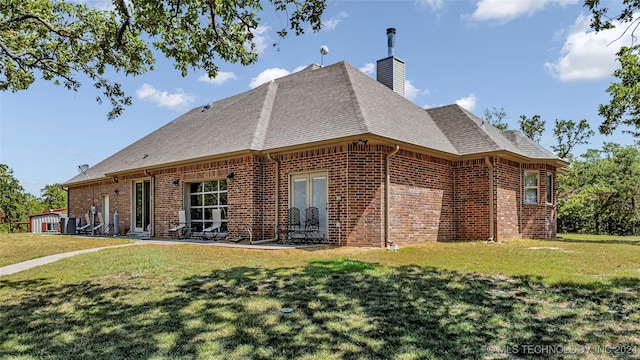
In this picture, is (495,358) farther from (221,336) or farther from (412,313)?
(221,336)

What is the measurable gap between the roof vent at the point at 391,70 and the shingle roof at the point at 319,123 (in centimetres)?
138

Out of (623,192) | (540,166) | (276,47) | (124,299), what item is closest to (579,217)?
(623,192)

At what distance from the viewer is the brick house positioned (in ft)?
36.8

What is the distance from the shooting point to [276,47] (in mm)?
7012

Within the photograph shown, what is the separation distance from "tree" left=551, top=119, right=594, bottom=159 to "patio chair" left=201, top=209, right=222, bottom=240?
95.4ft

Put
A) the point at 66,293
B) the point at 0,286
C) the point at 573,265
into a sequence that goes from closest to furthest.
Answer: the point at 66,293, the point at 0,286, the point at 573,265

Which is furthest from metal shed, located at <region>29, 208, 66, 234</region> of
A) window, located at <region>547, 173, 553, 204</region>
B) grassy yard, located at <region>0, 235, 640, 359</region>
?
window, located at <region>547, 173, 553, 204</region>

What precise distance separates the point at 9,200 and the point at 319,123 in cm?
3916

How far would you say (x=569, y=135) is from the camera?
32.5m

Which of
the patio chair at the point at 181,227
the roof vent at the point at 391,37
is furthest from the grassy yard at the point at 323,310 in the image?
the roof vent at the point at 391,37

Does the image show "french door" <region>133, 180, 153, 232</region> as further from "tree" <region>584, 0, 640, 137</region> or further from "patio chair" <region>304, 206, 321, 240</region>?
"tree" <region>584, 0, 640, 137</region>

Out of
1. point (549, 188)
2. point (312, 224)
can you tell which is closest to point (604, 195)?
point (549, 188)

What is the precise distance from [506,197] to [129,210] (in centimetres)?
1550

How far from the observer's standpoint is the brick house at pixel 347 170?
442 inches
